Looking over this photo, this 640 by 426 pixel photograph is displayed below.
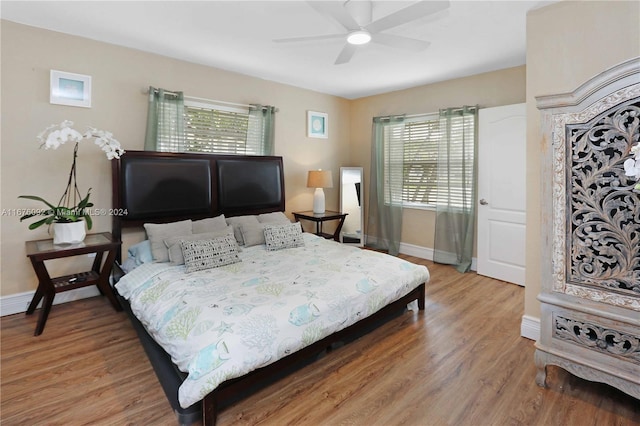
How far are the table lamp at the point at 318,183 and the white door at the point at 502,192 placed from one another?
205 cm

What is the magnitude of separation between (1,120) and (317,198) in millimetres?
3513

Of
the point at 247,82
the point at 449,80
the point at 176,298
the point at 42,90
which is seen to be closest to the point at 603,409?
the point at 176,298

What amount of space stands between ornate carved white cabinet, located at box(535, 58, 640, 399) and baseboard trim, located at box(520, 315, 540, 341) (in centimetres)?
65

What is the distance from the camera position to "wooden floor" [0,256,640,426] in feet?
5.91

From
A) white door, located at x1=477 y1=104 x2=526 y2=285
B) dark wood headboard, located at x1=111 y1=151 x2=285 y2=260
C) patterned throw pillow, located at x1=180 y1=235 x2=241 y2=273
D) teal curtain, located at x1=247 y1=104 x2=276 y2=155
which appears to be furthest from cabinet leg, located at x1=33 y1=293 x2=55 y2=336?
white door, located at x1=477 y1=104 x2=526 y2=285

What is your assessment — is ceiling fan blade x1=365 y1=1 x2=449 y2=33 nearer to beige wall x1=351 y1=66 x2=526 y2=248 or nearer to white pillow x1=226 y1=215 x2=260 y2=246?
white pillow x1=226 y1=215 x2=260 y2=246

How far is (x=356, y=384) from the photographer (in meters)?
2.08

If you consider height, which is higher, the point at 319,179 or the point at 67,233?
the point at 319,179

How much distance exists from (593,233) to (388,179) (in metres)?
3.57

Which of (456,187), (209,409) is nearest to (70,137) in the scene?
(209,409)

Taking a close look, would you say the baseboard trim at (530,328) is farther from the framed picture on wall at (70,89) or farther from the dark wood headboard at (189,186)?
→ the framed picture on wall at (70,89)

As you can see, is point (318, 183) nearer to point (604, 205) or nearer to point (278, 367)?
point (278, 367)

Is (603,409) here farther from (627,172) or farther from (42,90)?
(42,90)

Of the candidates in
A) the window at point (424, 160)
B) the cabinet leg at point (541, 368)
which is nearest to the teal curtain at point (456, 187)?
the window at point (424, 160)
